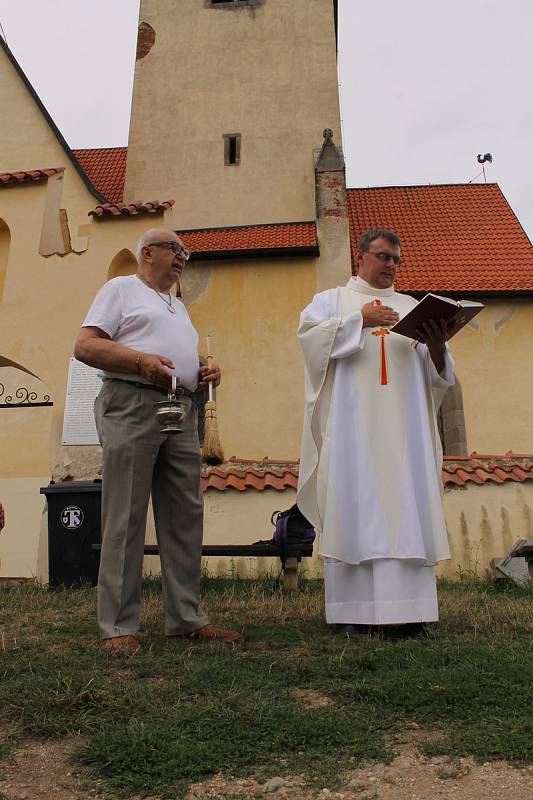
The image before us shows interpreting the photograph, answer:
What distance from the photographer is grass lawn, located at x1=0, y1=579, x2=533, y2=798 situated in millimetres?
2492

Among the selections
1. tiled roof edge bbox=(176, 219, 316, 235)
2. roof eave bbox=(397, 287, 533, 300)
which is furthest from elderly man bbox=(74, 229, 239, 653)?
tiled roof edge bbox=(176, 219, 316, 235)

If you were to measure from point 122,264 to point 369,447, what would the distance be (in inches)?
248

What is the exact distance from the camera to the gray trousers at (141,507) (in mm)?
4082

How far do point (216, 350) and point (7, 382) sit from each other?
5.33 m

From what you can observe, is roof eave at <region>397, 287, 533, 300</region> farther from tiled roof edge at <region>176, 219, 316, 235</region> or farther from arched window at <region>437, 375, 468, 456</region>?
tiled roof edge at <region>176, 219, 316, 235</region>

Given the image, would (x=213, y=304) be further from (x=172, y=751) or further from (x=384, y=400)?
(x=172, y=751)

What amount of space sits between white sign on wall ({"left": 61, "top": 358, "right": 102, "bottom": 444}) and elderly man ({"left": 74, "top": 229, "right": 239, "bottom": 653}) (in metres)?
4.86

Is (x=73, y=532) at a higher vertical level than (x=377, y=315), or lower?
lower

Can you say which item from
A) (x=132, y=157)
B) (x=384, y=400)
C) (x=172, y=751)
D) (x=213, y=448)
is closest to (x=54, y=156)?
(x=132, y=157)

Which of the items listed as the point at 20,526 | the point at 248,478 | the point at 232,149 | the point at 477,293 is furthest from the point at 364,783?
the point at 232,149

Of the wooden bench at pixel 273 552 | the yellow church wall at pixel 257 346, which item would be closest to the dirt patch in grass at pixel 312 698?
the wooden bench at pixel 273 552

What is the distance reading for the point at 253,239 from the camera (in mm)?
15727

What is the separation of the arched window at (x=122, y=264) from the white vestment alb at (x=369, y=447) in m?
5.30

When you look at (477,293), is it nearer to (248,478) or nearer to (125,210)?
(248,478)
